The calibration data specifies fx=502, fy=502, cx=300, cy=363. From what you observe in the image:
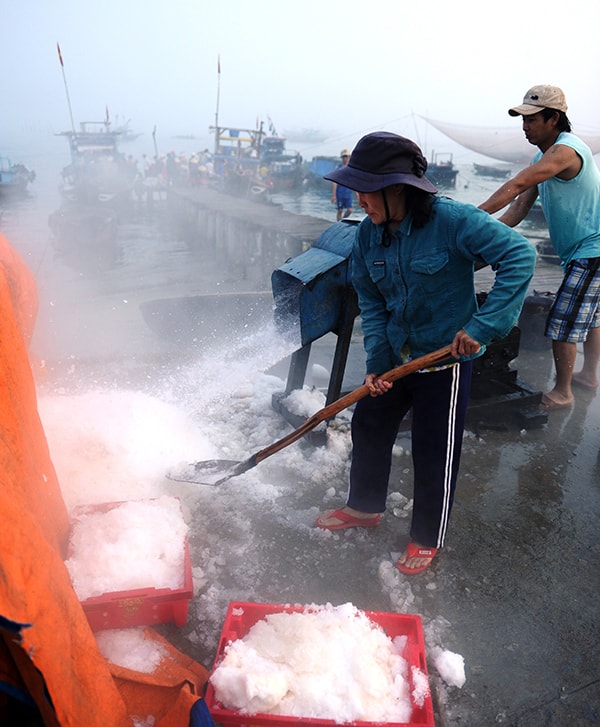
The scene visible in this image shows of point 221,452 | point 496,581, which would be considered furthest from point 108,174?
point 496,581

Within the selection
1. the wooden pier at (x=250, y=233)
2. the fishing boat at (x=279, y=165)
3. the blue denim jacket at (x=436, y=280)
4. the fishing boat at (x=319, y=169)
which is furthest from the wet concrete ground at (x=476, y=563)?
the fishing boat at (x=319, y=169)

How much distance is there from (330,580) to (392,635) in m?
0.53

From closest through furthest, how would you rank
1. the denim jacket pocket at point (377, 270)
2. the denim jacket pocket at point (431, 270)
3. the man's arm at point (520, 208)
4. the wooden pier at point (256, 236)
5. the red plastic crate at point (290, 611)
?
the red plastic crate at point (290, 611) < the denim jacket pocket at point (431, 270) < the denim jacket pocket at point (377, 270) < the man's arm at point (520, 208) < the wooden pier at point (256, 236)

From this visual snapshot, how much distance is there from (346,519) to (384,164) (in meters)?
1.83

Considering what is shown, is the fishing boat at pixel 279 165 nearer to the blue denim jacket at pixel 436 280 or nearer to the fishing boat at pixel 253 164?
the fishing boat at pixel 253 164

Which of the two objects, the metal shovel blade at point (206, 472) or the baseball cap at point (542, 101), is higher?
the baseball cap at point (542, 101)

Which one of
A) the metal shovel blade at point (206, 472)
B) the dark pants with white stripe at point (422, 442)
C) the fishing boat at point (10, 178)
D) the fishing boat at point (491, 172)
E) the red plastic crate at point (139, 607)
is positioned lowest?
the fishing boat at point (491, 172)

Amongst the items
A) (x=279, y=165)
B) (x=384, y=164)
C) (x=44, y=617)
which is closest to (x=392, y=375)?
(x=384, y=164)

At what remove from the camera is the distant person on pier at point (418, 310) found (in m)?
1.99

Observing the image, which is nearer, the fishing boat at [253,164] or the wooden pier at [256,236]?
the wooden pier at [256,236]

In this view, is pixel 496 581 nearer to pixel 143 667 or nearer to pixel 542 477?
pixel 542 477

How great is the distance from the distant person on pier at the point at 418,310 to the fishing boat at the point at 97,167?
72.0 ft

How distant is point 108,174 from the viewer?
24328 mm

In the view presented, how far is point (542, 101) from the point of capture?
10.6ft
